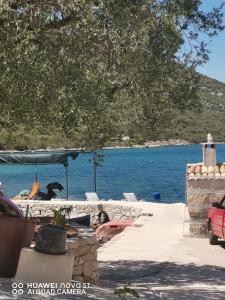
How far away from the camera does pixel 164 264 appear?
13836 millimetres

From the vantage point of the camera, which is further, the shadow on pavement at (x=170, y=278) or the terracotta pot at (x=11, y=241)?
the shadow on pavement at (x=170, y=278)

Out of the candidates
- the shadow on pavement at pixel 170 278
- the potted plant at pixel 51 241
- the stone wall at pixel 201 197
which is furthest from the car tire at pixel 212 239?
the potted plant at pixel 51 241

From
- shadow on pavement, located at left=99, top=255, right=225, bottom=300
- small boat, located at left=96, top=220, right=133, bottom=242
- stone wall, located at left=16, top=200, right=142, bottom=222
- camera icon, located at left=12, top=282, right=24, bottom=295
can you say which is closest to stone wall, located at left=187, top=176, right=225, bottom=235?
shadow on pavement, located at left=99, top=255, right=225, bottom=300

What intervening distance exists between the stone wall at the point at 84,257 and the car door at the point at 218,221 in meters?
5.90

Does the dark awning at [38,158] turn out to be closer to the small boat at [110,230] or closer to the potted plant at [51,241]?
the small boat at [110,230]

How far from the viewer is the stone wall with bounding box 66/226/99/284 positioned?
32.9ft

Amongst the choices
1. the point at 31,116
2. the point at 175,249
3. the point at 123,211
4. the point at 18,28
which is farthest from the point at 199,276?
the point at 123,211

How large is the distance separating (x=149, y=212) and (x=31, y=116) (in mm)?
15302

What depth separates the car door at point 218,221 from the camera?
15703 mm

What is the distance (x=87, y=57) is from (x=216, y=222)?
25.6 ft

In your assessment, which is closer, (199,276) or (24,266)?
(24,266)

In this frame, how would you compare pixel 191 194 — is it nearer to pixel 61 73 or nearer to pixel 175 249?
pixel 175 249

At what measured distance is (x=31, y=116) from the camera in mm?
11117

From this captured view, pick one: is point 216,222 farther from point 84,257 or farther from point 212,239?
point 84,257
